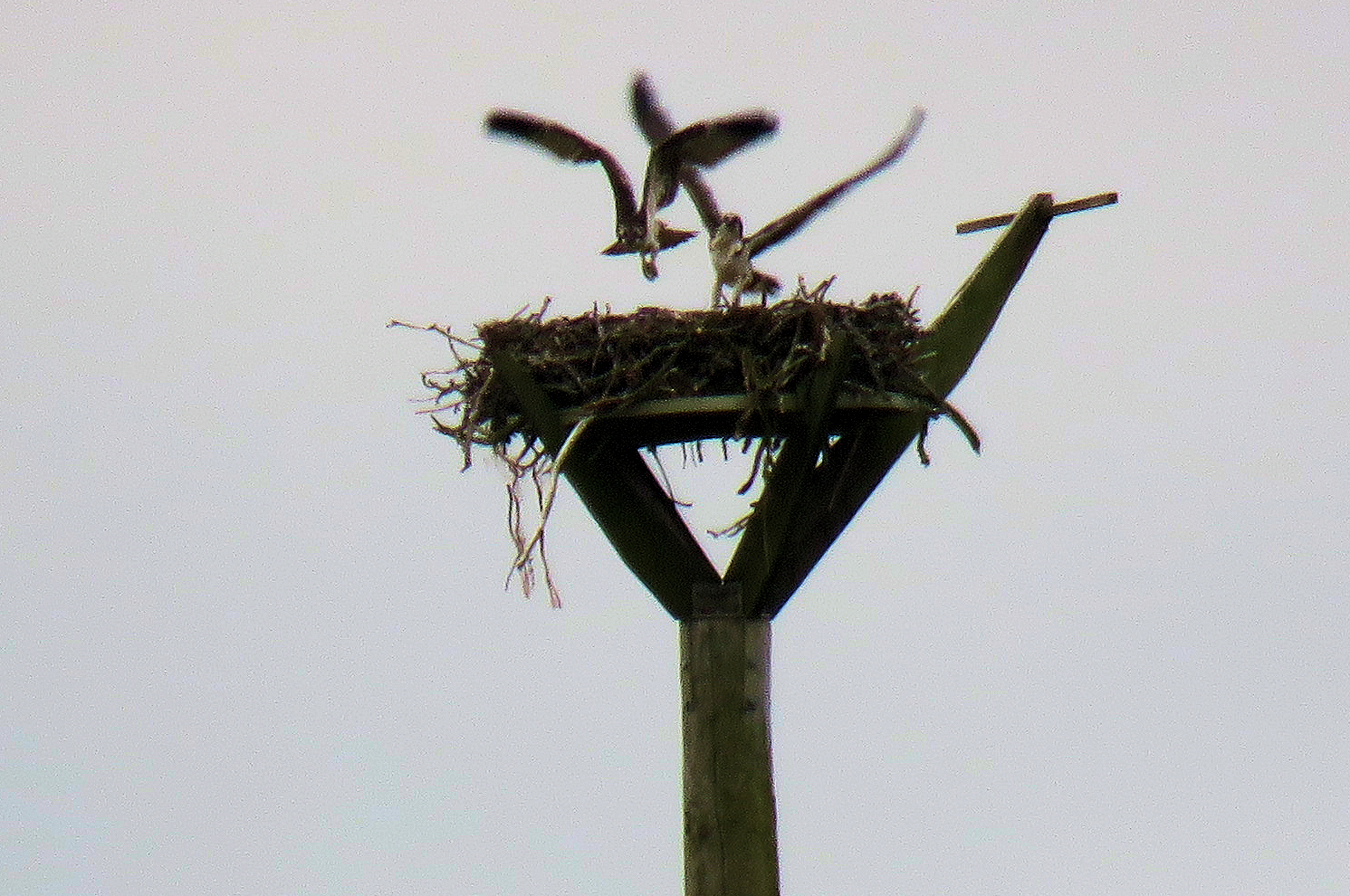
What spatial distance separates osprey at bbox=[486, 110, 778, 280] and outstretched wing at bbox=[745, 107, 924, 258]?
0.27 m

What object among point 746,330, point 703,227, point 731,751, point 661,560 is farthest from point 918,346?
point 703,227

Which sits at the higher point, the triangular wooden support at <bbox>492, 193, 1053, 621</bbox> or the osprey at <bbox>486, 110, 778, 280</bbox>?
the osprey at <bbox>486, 110, 778, 280</bbox>

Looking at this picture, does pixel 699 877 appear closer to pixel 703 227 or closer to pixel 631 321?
pixel 631 321

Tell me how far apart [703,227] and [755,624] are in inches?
88.5

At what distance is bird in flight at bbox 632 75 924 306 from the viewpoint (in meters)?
5.86

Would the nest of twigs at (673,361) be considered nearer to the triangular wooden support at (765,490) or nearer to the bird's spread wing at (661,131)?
the triangular wooden support at (765,490)

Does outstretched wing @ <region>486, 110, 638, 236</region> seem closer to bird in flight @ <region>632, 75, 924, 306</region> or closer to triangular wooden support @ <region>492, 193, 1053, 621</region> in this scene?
bird in flight @ <region>632, 75, 924, 306</region>

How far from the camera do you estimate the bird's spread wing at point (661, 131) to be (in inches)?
262

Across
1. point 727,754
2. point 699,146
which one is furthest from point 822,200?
point 727,754

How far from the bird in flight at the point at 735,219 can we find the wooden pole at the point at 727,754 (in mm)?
1057

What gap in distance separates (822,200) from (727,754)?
1986mm

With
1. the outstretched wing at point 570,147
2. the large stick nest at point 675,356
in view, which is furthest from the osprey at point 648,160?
the large stick nest at point 675,356

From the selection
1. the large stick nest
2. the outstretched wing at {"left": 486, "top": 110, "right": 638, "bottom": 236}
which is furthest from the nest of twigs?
the outstretched wing at {"left": 486, "top": 110, "right": 638, "bottom": 236}

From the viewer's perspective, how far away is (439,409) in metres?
5.31
